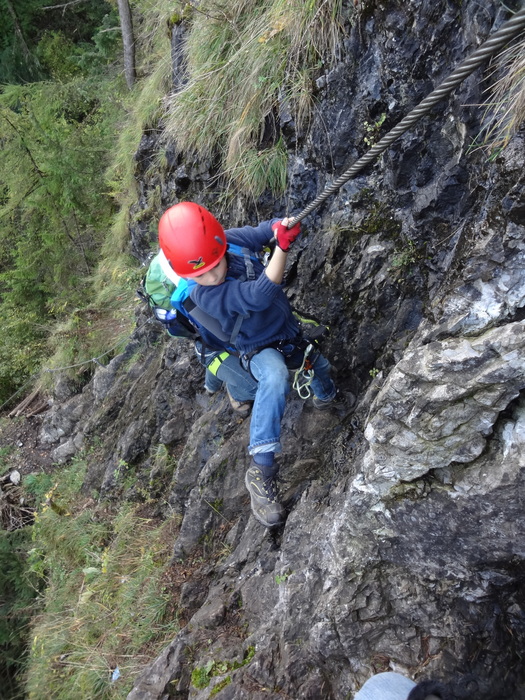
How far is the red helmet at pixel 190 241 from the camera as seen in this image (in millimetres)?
3047

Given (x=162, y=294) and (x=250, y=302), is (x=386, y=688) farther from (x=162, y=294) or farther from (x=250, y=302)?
(x=162, y=294)

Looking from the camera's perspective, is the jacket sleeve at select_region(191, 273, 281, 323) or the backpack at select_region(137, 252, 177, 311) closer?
the jacket sleeve at select_region(191, 273, 281, 323)

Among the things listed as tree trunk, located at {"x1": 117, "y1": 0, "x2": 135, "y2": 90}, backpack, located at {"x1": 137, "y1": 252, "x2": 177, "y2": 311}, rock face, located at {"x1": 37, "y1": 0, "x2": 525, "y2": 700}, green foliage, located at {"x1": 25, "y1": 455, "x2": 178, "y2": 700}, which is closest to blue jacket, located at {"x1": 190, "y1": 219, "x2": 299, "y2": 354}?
backpack, located at {"x1": 137, "y1": 252, "x2": 177, "y2": 311}

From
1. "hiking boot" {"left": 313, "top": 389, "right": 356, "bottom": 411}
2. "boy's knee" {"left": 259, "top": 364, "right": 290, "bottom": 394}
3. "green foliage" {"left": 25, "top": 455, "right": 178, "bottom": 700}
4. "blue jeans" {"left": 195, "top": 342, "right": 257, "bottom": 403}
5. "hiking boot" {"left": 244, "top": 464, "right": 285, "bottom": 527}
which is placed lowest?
"green foliage" {"left": 25, "top": 455, "right": 178, "bottom": 700}

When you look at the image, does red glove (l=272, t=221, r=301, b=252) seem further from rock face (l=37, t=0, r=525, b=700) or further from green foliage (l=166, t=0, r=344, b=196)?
green foliage (l=166, t=0, r=344, b=196)

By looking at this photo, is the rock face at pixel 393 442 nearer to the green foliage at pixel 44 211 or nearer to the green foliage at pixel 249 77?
the green foliage at pixel 249 77

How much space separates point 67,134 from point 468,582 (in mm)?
12667

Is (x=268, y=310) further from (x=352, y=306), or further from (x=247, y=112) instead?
(x=247, y=112)

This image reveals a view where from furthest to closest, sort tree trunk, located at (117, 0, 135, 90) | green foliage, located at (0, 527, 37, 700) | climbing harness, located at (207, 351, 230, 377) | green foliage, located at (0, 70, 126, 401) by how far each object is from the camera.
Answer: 1. tree trunk, located at (117, 0, 135, 90)
2. green foliage, located at (0, 70, 126, 401)
3. green foliage, located at (0, 527, 37, 700)
4. climbing harness, located at (207, 351, 230, 377)

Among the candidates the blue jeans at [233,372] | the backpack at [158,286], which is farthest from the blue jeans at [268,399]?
the backpack at [158,286]

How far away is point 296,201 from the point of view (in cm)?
440

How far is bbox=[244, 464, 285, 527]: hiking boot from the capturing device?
3.67 metres

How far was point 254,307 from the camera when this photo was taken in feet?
10.4

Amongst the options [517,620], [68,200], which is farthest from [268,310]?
[68,200]
